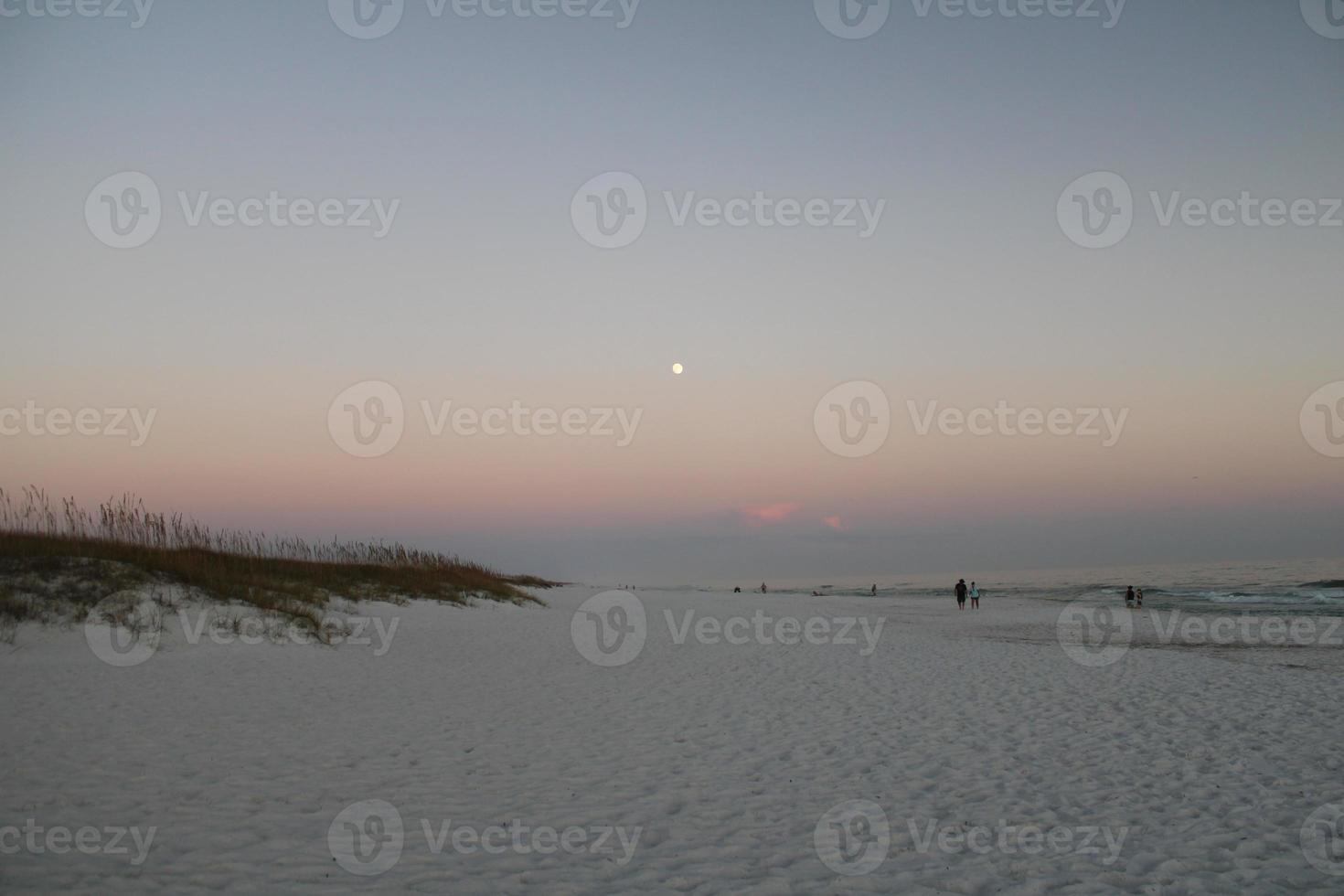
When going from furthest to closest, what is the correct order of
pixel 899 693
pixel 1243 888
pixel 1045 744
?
pixel 899 693 < pixel 1045 744 < pixel 1243 888

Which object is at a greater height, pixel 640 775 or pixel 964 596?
pixel 964 596

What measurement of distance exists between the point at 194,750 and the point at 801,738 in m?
7.98

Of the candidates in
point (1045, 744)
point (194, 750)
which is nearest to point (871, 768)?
point (1045, 744)

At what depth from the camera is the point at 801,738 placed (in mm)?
10938

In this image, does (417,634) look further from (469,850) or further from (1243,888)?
(1243,888)

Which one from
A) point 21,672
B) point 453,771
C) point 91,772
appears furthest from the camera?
point 21,672

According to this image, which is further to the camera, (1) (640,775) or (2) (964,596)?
(2) (964,596)

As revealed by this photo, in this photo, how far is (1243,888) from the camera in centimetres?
627

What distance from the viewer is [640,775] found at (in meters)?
9.08

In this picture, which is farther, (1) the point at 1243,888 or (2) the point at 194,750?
(2) the point at 194,750

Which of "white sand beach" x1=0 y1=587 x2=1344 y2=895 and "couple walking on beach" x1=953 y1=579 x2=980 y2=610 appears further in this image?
"couple walking on beach" x1=953 y1=579 x2=980 y2=610

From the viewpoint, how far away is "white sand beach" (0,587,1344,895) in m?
6.50

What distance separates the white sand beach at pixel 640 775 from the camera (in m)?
6.50

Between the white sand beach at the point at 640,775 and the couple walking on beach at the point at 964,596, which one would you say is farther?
the couple walking on beach at the point at 964,596
